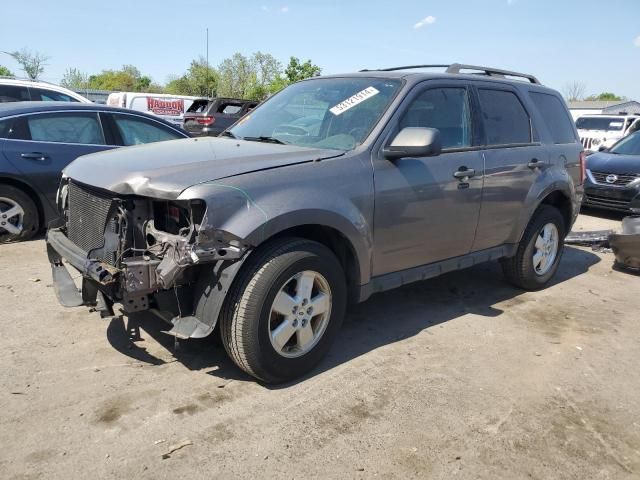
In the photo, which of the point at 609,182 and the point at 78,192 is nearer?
the point at 78,192

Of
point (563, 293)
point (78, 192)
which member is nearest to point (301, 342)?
point (78, 192)

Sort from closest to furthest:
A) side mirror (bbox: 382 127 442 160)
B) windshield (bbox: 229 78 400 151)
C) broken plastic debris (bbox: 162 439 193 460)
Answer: broken plastic debris (bbox: 162 439 193 460) → side mirror (bbox: 382 127 442 160) → windshield (bbox: 229 78 400 151)

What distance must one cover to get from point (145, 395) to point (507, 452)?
2024mm

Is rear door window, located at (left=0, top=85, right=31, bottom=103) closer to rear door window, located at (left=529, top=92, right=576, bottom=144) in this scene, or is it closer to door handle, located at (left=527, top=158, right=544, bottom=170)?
rear door window, located at (left=529, top=92, right=576, bottom=144)

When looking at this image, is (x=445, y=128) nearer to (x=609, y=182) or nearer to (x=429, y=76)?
(x=429, y=76)

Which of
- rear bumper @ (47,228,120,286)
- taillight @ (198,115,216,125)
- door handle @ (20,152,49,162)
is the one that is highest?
taillight @ (198,115,216,125)

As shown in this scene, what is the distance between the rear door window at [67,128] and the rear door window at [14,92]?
6674mm

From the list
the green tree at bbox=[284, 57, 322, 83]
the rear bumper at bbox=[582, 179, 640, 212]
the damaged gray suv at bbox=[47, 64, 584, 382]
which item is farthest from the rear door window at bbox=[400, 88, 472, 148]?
the green tree at bbox=[284, 57, 322, 83]

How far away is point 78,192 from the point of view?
12.0 feet

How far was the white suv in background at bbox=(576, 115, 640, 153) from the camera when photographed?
18031 mm

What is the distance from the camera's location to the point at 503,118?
191 inches

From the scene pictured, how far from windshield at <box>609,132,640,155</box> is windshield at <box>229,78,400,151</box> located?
8.52 meters

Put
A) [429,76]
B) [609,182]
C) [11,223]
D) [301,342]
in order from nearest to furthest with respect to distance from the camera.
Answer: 1. [301,342]
2. [429,76]
3. [11,223]
4. [609,182]

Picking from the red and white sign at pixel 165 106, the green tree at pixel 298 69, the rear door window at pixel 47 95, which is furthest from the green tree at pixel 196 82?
the rear door window at pixel 47 95
